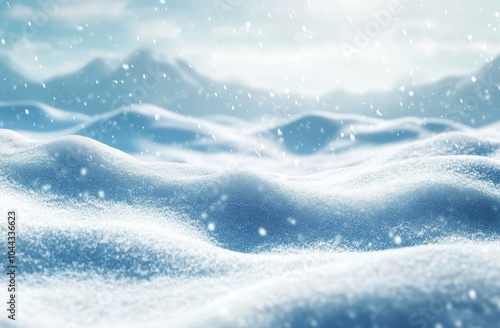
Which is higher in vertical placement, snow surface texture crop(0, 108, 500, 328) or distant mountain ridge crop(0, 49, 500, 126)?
distant mountain ridge crop(0, 49, 500, 126)

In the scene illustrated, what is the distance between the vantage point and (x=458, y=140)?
23.6 ft

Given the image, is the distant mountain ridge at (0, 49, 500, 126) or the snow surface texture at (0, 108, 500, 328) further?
the distant mountain ridge at (0, 49, 500, 126)

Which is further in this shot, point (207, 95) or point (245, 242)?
point (207, 95)

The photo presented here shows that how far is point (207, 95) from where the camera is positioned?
69.9 feet

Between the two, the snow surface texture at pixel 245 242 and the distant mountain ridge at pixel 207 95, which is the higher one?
the distant mountain ridge at pixel 207 95

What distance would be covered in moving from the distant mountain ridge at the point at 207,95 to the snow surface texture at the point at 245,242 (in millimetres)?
13835

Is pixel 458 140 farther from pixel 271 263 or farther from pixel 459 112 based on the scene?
pixel 459 112

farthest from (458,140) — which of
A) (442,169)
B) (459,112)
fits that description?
(459,112)

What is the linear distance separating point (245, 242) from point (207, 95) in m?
18.3

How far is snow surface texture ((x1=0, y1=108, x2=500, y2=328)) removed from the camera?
1.76 metres

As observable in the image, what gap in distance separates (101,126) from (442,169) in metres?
10.7

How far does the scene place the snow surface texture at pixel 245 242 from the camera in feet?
5.76

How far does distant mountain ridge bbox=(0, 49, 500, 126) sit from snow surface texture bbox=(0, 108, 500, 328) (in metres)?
13.8

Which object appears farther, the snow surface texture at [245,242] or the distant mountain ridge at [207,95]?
the distant mountain ridge at [207,95]
